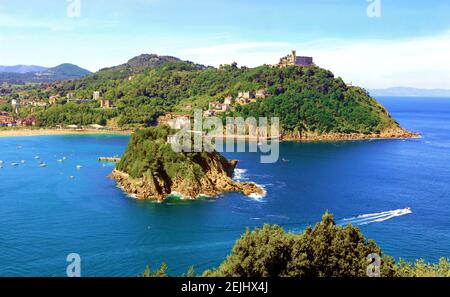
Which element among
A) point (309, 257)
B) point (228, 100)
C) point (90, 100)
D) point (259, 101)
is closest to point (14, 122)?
point (90, 100)

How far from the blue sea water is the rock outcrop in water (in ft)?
4.67

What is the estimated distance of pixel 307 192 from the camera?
3931 cm

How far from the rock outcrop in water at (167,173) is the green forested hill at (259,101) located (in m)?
41.3

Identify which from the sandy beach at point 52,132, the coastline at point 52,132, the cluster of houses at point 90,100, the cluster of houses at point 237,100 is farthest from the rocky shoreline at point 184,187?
the cluster of houses at point 90,100

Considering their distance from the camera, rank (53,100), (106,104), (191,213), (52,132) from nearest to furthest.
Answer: (191,213), (52,132), (106,104), (53,100)

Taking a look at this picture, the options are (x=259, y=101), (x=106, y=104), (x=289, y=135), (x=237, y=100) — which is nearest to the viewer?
(x=289, y=135)

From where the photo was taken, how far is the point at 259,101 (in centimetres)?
8906

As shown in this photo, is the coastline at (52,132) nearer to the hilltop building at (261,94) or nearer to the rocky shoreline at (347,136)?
the hilltop building at (261,94)

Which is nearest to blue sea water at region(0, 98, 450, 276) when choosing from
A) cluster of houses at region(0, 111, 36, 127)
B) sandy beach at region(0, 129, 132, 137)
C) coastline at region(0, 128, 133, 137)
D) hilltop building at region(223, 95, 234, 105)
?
coastline at region(0, 128, 133, 137)

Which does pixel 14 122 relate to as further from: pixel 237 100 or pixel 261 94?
pixel 261 94

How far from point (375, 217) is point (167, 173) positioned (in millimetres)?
16539

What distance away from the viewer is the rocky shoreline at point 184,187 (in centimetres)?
3675

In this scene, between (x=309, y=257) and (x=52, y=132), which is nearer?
(x=309, y=257)

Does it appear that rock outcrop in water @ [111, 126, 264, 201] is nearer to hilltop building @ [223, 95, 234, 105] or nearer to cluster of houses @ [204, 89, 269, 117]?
cluster of houses @ [204, 89, 269, 117]
